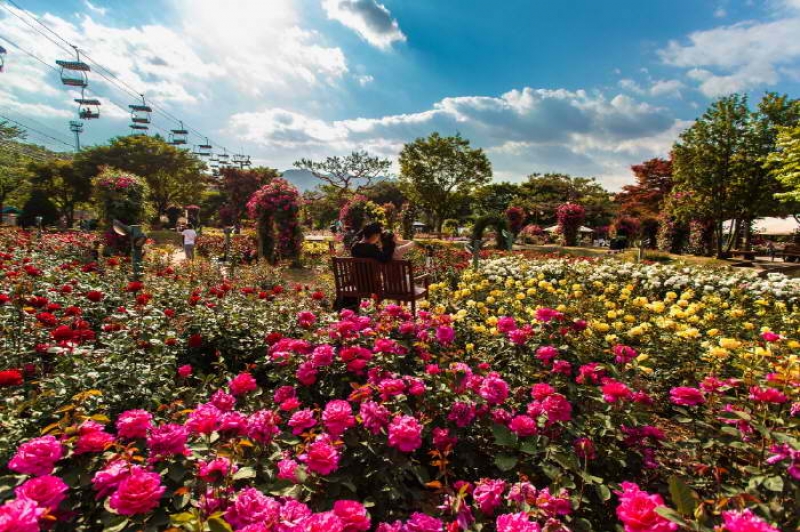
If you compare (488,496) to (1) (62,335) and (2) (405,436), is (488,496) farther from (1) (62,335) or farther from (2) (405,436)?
(1) (62,335)

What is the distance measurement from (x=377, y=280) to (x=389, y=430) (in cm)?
336

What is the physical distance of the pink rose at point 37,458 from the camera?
1.06 meters

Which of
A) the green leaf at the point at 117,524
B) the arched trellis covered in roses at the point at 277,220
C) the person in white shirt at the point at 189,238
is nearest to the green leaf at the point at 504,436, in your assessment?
the green leaf at the point at 117,524

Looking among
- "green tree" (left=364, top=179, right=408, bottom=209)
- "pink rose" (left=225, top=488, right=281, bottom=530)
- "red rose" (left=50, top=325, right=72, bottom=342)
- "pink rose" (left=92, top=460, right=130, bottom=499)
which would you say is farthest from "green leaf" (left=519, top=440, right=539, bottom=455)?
"green tree" (left=364, top=179, right=408, bottom=209)

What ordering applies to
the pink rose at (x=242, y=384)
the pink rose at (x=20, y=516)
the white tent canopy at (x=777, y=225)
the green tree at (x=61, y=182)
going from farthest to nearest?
the green tree at (x=61, y=182), the white tent canopy at (x=777, y=225), the pink rose at (x=242, y=384), the pink rose at (x=20, y=516)

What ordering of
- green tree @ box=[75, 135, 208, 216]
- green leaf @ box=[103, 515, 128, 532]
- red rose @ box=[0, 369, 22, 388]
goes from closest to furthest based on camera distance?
green leaf @ box=[103, 515, 128, 532], red rose @ box=[0, 369, 22, 388], green tree @ box=[75, 135, 208, 216]

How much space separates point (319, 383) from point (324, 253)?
10.9 m

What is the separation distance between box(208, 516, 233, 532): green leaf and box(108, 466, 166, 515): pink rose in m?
0.14

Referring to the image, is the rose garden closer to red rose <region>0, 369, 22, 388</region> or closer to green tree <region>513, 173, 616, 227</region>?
red rose <region>0, 369, 22, 388</region>

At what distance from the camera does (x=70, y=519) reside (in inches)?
47.8

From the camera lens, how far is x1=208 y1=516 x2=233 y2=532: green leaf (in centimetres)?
97

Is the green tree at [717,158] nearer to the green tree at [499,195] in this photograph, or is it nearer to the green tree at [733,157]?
the green tree at [733,157]

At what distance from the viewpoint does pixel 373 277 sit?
4.72 m

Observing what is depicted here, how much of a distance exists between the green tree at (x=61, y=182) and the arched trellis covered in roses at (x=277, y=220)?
27.8 metres
